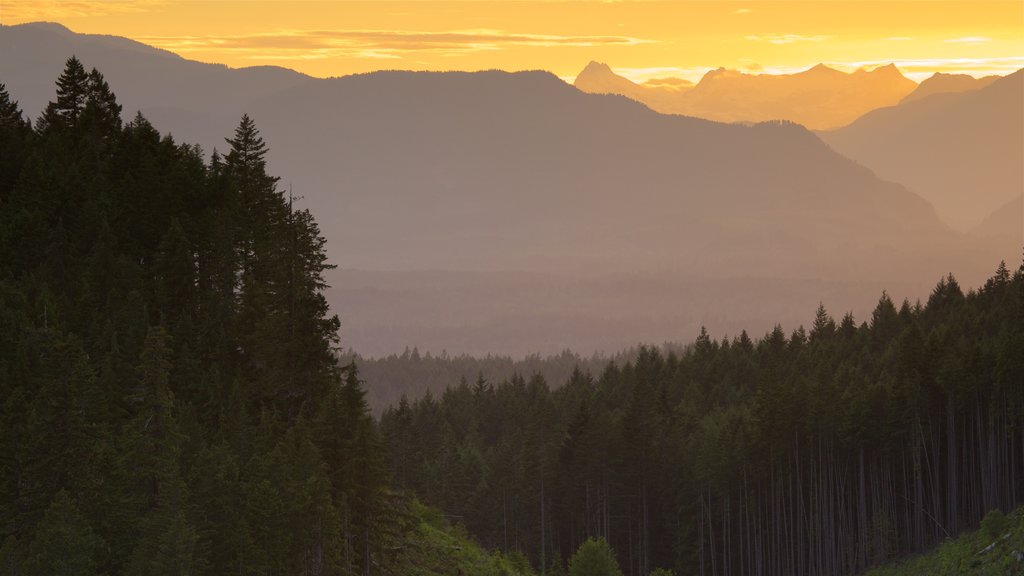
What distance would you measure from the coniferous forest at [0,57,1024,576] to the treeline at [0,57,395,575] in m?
0.11

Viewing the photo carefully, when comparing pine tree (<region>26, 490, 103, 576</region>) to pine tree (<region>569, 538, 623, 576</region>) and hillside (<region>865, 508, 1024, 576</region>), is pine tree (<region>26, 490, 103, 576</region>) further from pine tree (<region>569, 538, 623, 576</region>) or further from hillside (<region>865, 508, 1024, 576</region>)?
hillside (<region>865, 508, 1024, 576</region>)

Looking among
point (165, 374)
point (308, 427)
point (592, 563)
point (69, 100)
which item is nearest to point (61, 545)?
point (165, 374)

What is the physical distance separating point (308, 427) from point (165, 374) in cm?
956

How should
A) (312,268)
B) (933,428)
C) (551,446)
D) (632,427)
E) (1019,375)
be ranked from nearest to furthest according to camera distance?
(312,268) < (1019,375) < (933,428) < (632,427) < (551,446)

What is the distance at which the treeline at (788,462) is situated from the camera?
89.8m

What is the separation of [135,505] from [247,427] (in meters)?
6.96

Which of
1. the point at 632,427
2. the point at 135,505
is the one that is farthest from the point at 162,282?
the point at 632,427

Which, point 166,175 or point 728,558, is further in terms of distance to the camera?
point 728,558

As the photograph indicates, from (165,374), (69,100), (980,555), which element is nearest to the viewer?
(165,374)

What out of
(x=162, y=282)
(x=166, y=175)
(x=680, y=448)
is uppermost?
(x=166, y=175)

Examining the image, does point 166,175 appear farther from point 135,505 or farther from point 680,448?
point 680,448

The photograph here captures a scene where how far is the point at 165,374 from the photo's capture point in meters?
47.4

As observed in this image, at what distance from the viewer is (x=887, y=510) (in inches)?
3649

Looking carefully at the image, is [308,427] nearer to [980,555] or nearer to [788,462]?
[980,555]
